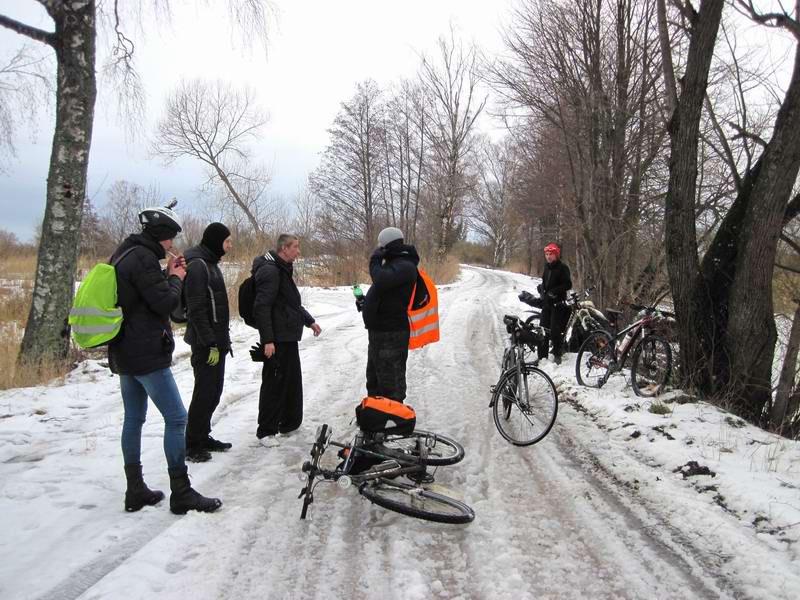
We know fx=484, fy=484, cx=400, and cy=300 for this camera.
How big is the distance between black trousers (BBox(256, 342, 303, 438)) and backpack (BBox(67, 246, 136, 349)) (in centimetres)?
168

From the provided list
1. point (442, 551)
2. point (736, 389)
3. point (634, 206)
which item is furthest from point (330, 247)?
point (442, 551)

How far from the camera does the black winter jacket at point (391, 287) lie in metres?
4.16

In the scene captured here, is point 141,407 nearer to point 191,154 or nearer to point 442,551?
point 442,551

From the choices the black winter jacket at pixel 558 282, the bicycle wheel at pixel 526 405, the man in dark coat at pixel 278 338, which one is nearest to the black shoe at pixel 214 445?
the man in dark coat at pixel 278 338

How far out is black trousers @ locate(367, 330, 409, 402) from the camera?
4.40 meters

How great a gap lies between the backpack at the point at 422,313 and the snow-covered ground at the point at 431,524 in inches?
43.7

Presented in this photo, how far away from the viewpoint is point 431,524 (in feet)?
10.8

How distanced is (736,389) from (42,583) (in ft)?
20.4

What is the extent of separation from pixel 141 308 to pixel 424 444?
2.24 meters

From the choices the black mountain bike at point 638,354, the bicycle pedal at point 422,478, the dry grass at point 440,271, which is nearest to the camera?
the bicycle pedal at point 422,478

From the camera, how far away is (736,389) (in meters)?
5.29

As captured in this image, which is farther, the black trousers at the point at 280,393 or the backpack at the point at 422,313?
the black trousers at the point at 280,393

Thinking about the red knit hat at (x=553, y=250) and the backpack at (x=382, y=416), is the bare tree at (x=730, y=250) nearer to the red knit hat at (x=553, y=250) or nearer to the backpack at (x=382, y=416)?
the red knit hat at (x=553, y=250)

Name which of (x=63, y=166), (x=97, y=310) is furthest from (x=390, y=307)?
(x=63, y=166)
